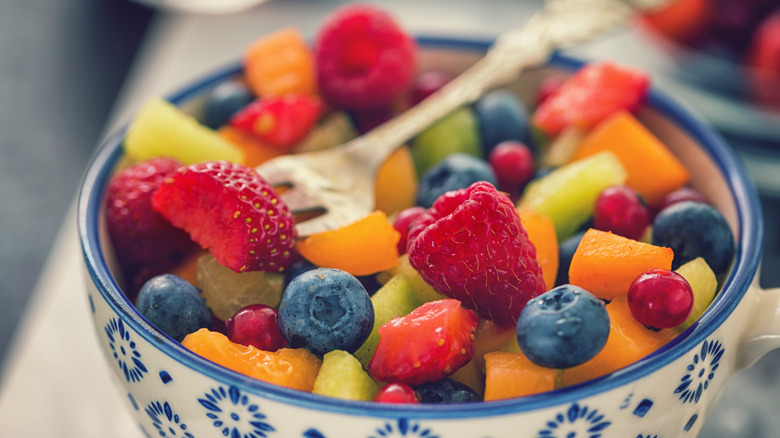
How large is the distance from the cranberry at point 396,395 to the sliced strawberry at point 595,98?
523 mm

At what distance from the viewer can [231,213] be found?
2.51ft

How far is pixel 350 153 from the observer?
997mm

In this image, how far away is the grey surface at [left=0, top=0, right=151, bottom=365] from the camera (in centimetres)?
184

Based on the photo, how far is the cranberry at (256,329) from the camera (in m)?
0.71

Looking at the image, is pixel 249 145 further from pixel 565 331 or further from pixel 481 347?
pixel 565 331

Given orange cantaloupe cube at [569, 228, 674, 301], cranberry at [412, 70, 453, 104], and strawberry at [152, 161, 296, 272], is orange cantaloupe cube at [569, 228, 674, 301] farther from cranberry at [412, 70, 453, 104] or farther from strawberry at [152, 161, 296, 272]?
cranberry at [412, 70, 453, 104]

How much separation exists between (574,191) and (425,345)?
34cm

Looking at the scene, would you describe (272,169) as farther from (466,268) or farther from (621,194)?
(621,194)

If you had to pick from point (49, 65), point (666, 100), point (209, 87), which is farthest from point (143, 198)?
point (49, 65)

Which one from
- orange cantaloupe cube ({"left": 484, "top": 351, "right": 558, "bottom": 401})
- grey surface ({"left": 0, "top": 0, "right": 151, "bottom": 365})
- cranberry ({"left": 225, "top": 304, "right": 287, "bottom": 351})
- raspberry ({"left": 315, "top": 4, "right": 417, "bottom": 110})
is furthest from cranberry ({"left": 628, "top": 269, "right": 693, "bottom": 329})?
grey surface ({"left": 0, "top": 0, "right": 151, "bottom": 365})

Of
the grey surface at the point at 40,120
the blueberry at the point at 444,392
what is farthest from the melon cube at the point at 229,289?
the grey surface at the point at 40,120

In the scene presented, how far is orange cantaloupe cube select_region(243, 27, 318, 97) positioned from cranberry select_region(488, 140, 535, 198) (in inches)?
12.2

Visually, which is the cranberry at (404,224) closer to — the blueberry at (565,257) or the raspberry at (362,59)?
the blueberry at (565,257)

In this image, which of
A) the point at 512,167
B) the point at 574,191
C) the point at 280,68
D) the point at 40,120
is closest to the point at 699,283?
the point at 574,191
